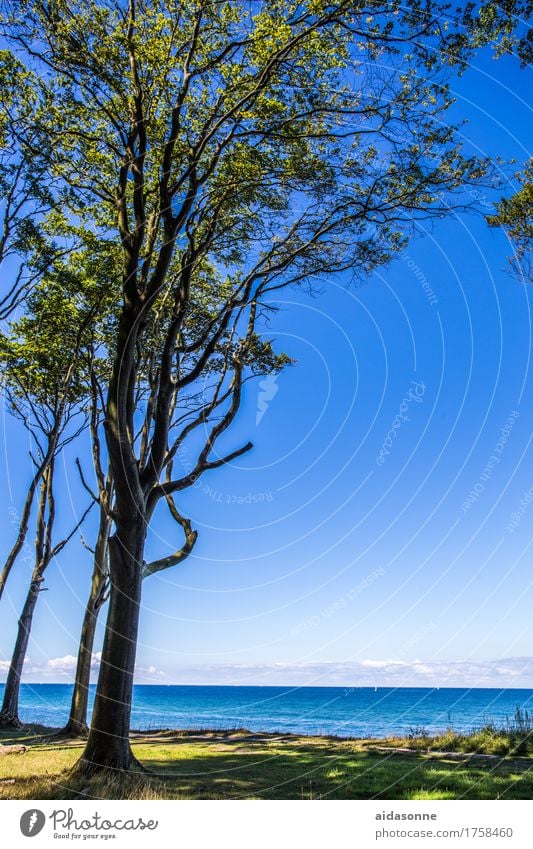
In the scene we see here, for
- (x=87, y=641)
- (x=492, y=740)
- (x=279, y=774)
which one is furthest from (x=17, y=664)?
(x=492, y=740)

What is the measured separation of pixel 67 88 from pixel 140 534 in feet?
26.6

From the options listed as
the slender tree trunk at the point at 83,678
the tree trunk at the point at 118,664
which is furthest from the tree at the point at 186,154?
the slender tree trunk at the point at 83,678

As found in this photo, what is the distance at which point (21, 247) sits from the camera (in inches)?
549

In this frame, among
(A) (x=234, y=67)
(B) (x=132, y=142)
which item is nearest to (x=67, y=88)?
(B) (x=132, y=142)

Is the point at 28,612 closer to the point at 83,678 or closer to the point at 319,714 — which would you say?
the point at 83,678

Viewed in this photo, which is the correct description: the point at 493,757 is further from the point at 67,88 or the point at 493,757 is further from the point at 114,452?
the point at 67,88

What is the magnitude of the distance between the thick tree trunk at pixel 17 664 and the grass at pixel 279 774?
18.1 ft

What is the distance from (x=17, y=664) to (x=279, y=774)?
494 inches

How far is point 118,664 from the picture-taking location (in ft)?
29.4

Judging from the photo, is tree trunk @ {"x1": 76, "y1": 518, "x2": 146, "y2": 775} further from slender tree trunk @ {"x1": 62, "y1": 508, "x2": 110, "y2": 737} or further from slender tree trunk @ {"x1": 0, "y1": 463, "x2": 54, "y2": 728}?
slender tree trunk @ {"x1": 0, "y1": 463, "x2": 54, "y2": 728}

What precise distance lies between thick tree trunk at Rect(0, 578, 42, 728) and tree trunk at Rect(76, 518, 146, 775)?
37.0ft

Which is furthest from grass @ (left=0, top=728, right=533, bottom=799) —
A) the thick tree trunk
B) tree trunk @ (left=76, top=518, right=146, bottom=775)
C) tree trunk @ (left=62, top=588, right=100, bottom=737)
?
the thick tree trunk

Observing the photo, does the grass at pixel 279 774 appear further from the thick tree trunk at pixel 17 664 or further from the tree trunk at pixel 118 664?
the thick tree trunk at pixel 17 664

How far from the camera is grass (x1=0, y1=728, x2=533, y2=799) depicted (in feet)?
24.3
